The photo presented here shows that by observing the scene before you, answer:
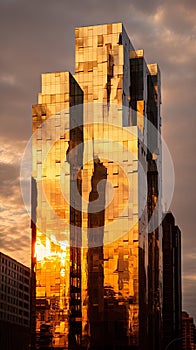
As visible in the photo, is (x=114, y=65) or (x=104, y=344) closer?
(x=104, y=344)

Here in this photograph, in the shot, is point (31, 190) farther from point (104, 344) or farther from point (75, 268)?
point (104, 344)

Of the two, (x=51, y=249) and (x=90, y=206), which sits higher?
(x=90, y=206)

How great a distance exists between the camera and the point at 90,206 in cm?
12594

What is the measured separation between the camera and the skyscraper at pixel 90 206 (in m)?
121

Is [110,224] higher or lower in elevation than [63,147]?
lower

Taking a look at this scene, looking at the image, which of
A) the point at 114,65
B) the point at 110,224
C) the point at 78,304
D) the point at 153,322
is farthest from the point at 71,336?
the point at 114,65

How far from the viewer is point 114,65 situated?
129 metres

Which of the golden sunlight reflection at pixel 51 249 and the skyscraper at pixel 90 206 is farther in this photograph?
the golden sunlight reflection at pixel 51 249

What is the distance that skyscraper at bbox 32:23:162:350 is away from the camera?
398ft

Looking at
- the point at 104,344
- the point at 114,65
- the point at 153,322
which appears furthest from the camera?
the point at 153,322

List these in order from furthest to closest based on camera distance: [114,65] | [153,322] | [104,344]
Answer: [153,322]
[114,65]
[104,344]

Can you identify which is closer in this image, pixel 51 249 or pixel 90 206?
pixel 51 249

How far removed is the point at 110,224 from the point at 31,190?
12.3 metres

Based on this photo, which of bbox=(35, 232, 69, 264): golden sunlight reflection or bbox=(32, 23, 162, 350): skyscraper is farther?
bbox=(35, 232, 69, 264): golden sunlight reflection
